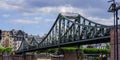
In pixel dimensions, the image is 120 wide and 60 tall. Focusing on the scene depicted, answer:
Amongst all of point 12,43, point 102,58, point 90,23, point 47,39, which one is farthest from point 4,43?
point 102,58

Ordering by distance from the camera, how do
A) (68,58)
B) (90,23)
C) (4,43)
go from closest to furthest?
(68,58)
(90,23)
(4,43)

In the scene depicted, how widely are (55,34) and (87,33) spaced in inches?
1230

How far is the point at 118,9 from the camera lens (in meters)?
35.2

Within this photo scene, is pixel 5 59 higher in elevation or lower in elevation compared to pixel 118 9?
lower

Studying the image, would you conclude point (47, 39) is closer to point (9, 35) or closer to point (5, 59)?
point (5, 59)

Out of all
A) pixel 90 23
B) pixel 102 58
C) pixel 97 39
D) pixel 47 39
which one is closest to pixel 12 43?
pixel 47 39

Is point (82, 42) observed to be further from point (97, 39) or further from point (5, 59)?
point (5, 59)

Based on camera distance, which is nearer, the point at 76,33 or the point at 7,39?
the point at 76,33

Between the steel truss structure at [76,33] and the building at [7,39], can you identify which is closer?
the steel truss structure at [76,33]

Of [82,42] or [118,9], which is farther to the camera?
[82,42]

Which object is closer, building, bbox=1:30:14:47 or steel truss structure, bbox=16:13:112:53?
steel truss structure, bbox=16:13:112:53

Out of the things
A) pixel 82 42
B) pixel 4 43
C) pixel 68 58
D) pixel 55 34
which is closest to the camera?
pixel 68 58

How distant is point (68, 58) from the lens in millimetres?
67062

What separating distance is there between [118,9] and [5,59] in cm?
2488
